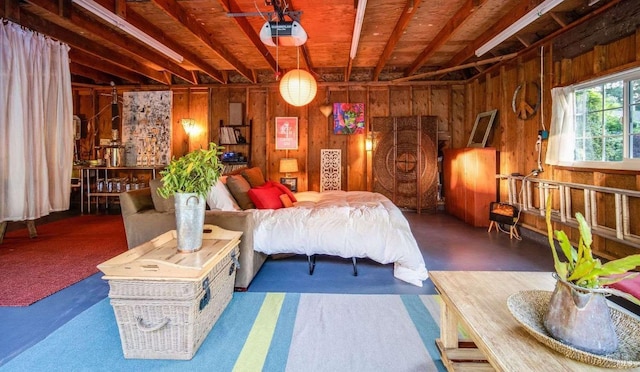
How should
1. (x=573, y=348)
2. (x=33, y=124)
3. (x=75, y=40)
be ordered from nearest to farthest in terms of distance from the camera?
(x=573, y=348)
(x=33, y=124)
(x=75, y=40)

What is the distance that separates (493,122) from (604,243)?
9.21ft

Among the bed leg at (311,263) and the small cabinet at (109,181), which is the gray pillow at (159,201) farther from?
the small cabinet at (109,181)

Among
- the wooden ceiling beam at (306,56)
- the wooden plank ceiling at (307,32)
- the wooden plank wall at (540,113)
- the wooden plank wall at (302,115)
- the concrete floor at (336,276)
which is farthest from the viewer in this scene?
the wooden plank wall at (302,115)

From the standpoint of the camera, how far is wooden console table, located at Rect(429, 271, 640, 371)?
3.25ft

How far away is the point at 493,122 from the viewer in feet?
18.6

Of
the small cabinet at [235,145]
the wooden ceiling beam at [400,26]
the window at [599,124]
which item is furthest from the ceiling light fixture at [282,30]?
the small cabinet at [235,145]

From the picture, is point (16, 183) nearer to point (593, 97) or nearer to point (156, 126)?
point (156, 126)

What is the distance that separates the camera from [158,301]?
1721mm

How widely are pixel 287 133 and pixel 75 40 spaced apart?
3752mm

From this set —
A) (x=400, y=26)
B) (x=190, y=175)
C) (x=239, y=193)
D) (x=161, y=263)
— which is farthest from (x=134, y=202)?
(x=400, y=26)

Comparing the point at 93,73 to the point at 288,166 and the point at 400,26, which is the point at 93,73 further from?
the point at 400,26

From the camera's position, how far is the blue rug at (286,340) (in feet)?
5.65

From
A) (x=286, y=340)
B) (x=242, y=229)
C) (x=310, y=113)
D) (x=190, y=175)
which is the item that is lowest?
(x=286, y=340)

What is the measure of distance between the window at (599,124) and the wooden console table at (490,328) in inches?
102
